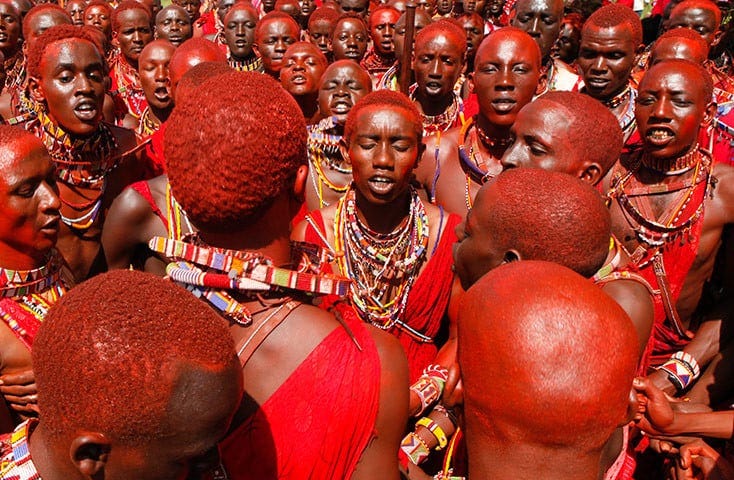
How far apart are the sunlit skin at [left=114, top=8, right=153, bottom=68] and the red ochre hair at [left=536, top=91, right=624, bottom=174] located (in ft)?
22.0

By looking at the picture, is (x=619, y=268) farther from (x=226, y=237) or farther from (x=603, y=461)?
(x=226, y=237)

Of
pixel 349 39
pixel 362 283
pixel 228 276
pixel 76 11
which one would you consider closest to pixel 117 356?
pixel 228 276

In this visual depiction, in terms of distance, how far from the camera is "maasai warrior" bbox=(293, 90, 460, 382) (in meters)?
3.64

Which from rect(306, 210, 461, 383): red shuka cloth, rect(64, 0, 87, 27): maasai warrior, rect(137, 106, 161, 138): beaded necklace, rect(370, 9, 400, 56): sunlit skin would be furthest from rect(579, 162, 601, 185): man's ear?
rect(64, 0, 87, 27): maasai warrior

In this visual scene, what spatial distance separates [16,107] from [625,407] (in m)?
7.21

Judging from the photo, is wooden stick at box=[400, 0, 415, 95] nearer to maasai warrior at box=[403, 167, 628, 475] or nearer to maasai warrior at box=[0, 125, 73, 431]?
maasai warrior at box=[403, 167, 628, 475]

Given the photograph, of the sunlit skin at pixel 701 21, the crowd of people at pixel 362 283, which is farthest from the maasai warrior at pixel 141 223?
the sunlit skin at pixel 701 21

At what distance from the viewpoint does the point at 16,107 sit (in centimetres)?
690

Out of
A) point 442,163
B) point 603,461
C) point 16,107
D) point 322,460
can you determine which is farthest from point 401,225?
point 16,107

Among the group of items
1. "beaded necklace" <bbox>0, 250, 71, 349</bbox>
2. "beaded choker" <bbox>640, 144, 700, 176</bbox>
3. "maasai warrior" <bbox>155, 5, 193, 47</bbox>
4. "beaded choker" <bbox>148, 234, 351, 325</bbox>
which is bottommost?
"maasai warrior" <bbox>155, 5, 193, 47</bbox>

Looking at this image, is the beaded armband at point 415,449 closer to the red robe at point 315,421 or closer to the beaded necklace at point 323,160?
the red robe at point 315,421

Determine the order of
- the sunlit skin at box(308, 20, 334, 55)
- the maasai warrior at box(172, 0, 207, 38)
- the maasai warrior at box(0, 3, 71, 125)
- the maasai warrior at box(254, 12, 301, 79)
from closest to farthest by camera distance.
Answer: the maasai warrior at box(0, 3, 71, 125) < the maasai warrior at box(254, 12, 301, 79) < the sunlit skin at box(308, 20, 334, 55) < the maasai warrior at box(172, 0, 207, 38)

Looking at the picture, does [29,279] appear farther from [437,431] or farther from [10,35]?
[10,35]

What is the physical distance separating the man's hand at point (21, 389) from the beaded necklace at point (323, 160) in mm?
2856
